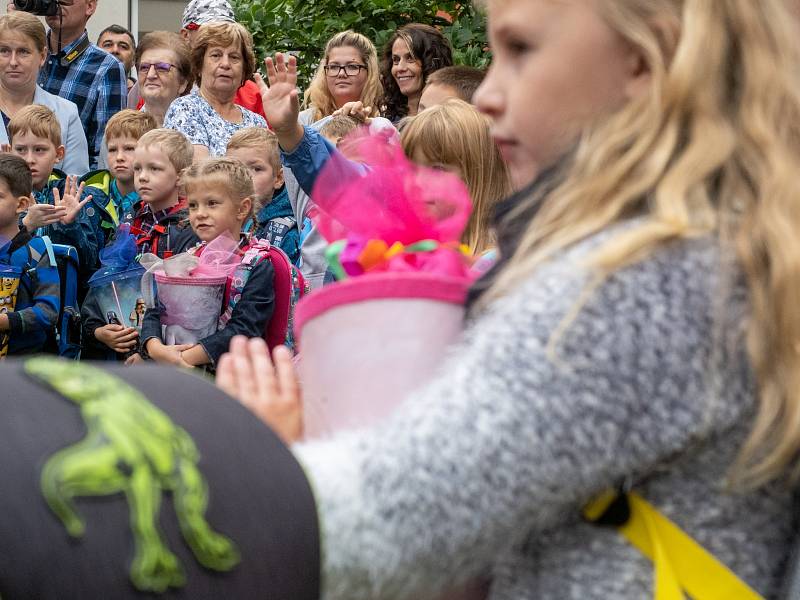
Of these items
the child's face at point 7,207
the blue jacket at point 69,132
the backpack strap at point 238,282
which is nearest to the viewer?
the backpack strap at point 238,282

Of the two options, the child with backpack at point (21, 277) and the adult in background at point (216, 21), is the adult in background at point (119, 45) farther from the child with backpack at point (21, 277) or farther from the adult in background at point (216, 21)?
the child with backpack at point (21, 277)

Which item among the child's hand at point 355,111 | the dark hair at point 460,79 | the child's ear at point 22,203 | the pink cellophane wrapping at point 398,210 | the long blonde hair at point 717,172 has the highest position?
the long blonde hair at point 717,172

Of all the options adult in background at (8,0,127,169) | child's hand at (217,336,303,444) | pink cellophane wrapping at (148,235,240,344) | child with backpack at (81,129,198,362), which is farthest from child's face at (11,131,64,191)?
child's hand at (217,336,303,444)

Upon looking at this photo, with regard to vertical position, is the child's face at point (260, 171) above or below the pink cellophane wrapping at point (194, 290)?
above

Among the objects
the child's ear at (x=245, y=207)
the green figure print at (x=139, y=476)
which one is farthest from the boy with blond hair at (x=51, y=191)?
the green figure print at (x=139, y=476)

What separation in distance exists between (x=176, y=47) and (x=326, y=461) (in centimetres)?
692

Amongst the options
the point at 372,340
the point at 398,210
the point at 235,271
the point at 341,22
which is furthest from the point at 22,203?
the point at 372,340

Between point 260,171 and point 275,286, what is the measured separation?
1.13 metres

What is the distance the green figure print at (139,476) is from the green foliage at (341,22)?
6.86 meters

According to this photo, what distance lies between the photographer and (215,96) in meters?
6.92

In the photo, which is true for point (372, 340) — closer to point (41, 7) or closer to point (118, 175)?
point (118, 175)

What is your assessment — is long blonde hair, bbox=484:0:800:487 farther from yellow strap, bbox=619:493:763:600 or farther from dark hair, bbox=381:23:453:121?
dark hair, bbox=381:23:453:121

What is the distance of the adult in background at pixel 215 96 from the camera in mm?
6770

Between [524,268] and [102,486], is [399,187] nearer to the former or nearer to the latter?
[524,268]
